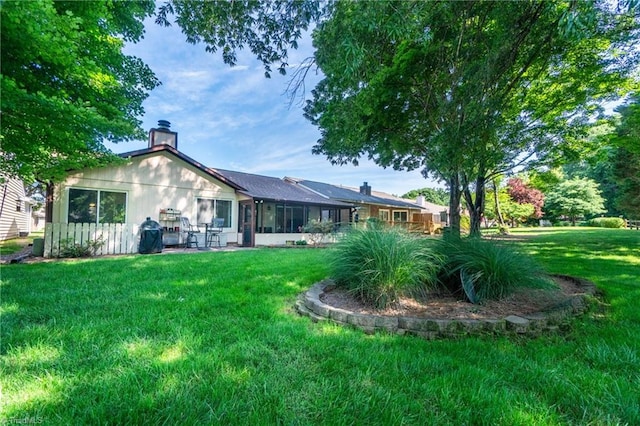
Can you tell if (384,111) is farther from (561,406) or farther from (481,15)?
(561,406)

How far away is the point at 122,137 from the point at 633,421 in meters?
8.58

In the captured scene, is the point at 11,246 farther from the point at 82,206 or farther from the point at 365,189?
the point at 365,189

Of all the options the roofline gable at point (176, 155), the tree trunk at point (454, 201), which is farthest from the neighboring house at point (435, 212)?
the tree trunk at point (454, 201)

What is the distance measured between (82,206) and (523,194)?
118ft

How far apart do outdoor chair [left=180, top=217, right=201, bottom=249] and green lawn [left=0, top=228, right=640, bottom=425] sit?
25.5 ft

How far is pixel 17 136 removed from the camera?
15.2 ft

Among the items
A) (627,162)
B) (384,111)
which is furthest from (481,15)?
(627,162)

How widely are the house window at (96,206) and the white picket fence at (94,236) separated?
474mm

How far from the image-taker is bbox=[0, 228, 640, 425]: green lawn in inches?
64.4

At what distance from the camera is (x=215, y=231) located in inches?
472

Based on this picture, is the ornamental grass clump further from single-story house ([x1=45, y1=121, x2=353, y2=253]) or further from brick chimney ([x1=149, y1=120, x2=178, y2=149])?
brick chimney ([x1=149, y1=120, x2=178, y2=149])

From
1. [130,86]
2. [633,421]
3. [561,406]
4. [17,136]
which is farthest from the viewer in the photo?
[130,86]

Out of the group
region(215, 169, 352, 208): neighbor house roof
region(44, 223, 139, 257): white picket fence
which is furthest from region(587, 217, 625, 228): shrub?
region(44, 223, 139, 257): white picket fence

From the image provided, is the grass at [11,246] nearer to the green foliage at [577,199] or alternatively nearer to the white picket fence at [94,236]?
the white picket fence at [94,236]
